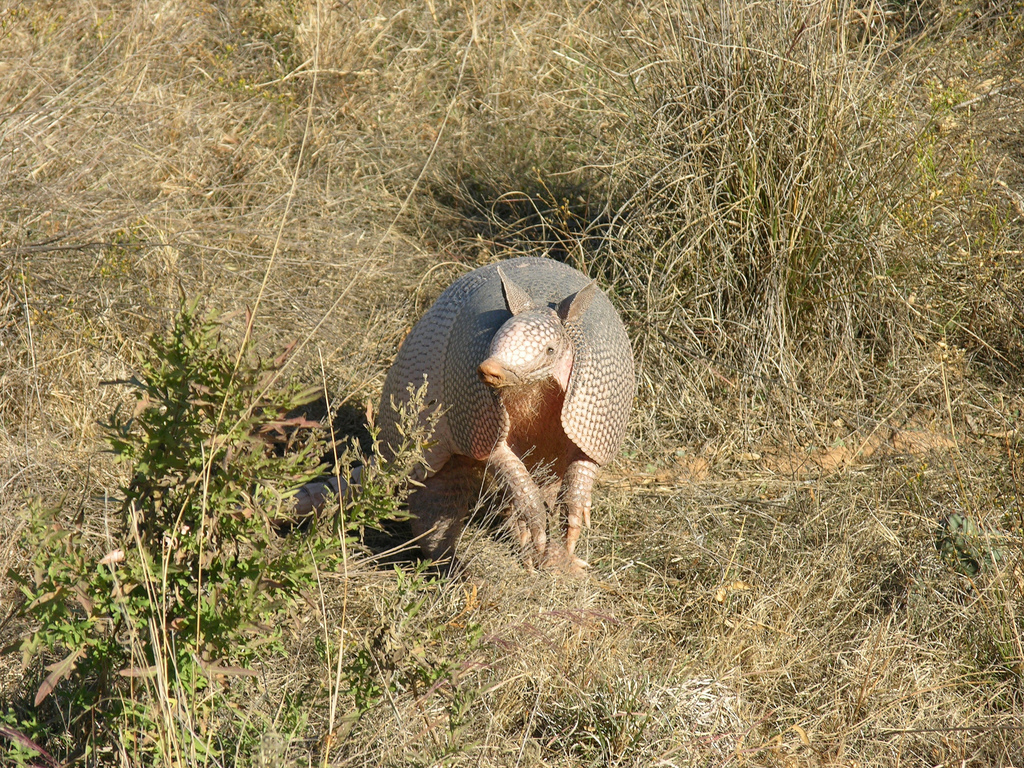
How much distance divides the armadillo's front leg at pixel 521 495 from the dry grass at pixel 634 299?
0.41 ft

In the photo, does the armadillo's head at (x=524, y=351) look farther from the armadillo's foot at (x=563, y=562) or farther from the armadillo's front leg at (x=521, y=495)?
the armadillo's foot at (x=563, y=562)

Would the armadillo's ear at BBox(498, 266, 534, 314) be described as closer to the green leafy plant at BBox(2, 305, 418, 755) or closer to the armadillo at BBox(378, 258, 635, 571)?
the armadillo at BBox(378, 258, 635, 571)

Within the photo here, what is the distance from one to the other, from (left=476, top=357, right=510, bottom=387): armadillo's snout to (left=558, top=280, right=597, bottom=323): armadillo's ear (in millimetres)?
473

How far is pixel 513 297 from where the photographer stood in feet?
10.8

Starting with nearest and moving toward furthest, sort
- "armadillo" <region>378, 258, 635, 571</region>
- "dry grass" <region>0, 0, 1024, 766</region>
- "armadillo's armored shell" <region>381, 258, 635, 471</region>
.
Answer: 1. "dry grass" <region>0, 0, 1024, 766</region>
2. "armadillo" <region>378, 258, 635, 571</region>
3. "armadillo's armored shell" <region>381, 258, 635, 471</region>

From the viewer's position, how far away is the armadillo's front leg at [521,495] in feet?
11.0

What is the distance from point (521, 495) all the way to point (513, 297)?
28.0 inches

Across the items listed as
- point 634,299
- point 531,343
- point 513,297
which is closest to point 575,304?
point 513,297

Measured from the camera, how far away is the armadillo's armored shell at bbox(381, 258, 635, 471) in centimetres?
334

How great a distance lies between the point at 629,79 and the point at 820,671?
3257 millimetres

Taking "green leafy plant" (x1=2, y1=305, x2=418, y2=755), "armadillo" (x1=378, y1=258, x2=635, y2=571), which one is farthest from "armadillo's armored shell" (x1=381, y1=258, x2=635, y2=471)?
"green leafy plant" (x1=2, y1=305, x2=418, y2=755)

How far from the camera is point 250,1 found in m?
6.39

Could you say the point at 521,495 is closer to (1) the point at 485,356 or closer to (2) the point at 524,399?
(2) the point at 524,399

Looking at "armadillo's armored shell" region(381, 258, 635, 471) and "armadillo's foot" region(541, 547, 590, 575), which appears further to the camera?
"armadillo's foot" region(541, 547, 590, 575)
